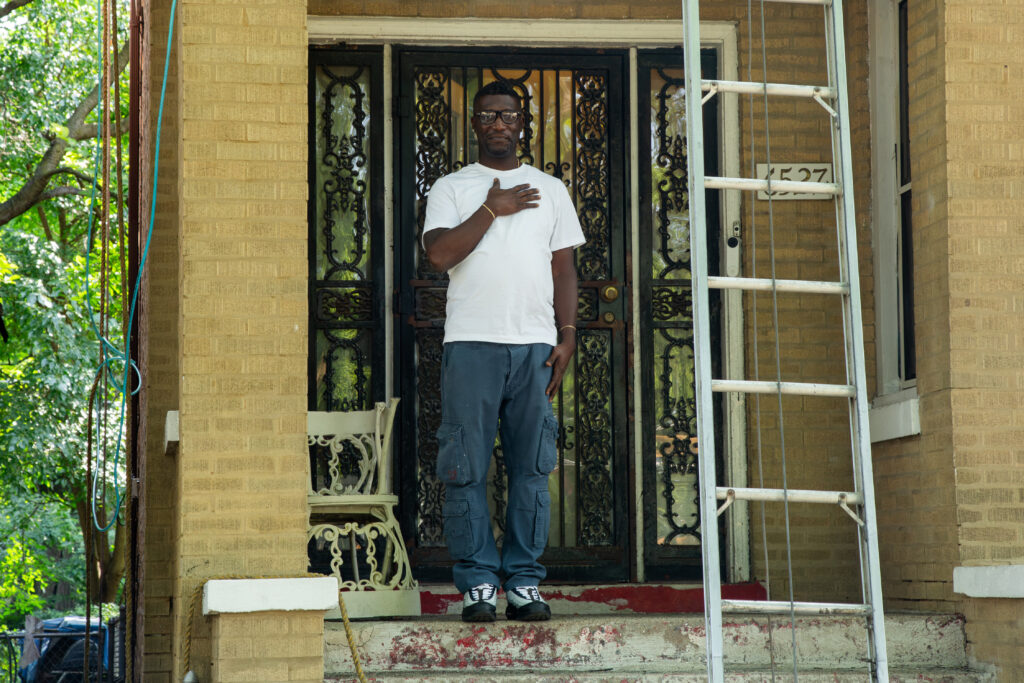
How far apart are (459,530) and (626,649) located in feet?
2.64

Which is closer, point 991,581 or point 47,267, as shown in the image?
point 991,581

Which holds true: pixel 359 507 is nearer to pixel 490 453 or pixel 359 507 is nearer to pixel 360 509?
pixel 360 509

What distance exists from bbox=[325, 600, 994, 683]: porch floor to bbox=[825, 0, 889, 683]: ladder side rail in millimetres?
1060

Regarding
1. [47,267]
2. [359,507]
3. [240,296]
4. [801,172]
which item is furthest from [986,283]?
[47,267]

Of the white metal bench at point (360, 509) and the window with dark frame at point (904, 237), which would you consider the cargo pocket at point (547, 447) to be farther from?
the window with dark frame at point (904, 237)

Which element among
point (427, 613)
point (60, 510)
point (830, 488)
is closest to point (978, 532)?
point (830, 488)

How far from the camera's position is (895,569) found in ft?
20.0

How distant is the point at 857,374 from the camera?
4.16 m

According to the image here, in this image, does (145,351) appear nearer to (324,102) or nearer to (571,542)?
(324,102)

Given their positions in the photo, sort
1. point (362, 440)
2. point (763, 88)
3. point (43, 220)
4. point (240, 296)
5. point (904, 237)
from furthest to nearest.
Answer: point (43, 220) < point (904, 237) < point (362, 440) < point (240, 296) < point (763, 88)

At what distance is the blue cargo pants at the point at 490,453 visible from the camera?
5.20 meters

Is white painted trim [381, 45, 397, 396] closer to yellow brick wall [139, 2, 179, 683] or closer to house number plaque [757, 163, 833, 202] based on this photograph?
yellow brick wall [139, 2, 179, 683]

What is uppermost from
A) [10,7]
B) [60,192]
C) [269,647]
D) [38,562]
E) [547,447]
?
[10,7]

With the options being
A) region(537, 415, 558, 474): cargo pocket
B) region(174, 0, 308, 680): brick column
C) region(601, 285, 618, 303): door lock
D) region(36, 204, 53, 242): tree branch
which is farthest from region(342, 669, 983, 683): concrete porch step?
region(36, 204, 53, 242): tree branch
